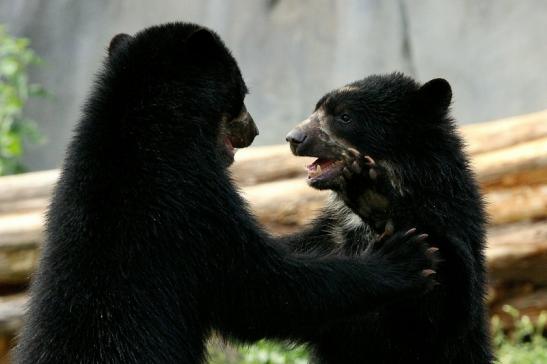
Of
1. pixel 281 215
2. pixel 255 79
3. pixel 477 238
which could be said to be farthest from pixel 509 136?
pixel 255 79

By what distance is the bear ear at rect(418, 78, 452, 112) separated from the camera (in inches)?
168

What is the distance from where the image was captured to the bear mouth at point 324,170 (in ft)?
13.8

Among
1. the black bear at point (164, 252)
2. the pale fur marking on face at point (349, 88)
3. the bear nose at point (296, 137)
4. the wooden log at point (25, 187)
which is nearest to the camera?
the black bear at point (164, 252)

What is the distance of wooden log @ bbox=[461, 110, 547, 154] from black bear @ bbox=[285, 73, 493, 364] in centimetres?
266

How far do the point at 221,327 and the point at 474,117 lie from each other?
7958mm

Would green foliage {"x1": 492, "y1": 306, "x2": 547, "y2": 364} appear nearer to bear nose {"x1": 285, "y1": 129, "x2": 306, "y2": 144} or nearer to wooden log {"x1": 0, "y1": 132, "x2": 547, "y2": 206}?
wooden log {"x1": 0, "y1": 132, "x2": 547, "y2": 206}

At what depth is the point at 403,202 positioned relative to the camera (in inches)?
167

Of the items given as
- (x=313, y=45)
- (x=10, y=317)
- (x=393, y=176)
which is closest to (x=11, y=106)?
(x=313, y=45)

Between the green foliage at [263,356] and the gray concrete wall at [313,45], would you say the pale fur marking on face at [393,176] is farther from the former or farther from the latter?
the gray concrete wall at [313,45]

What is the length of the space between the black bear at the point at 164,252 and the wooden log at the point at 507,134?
11.6 ft

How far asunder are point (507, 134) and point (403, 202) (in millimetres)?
3010

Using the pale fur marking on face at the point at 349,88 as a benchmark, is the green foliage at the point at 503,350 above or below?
below

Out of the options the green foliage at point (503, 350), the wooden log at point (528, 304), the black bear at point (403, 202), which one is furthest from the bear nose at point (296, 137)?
the wooden log at point (528, 304)

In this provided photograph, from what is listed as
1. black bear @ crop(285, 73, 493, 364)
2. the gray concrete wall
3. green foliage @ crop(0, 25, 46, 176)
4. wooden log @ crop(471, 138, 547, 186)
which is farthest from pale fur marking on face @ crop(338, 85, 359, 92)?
the gray concrete wall
